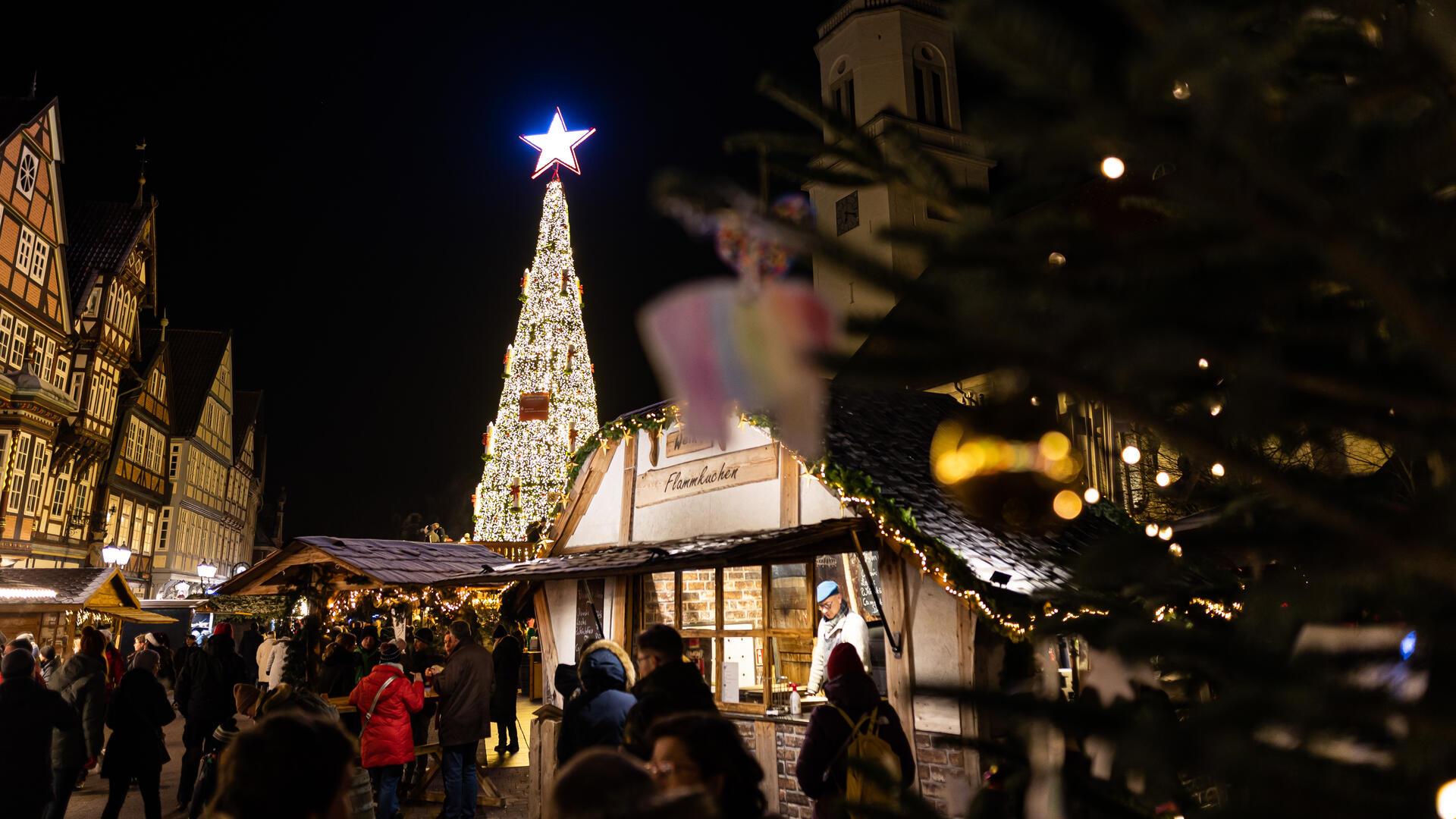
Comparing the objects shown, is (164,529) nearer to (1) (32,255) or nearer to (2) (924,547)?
(1) (32,255)

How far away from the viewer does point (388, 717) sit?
8.35m

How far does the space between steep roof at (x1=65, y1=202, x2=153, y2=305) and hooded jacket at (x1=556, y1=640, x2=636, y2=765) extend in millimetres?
33750

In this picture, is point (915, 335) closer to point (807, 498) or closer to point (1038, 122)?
point (1038, 122)

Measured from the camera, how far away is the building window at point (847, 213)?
27156mm

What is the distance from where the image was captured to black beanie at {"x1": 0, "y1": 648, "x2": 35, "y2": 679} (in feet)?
20.4

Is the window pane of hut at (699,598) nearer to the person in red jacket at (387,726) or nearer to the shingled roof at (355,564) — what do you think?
the shingled roof at (355,564)

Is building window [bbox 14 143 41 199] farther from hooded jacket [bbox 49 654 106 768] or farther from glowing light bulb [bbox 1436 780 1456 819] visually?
glowing light bulb [bbox 1436 780 1456 819]

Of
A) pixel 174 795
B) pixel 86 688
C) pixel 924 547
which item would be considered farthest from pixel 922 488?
pixel 174 795

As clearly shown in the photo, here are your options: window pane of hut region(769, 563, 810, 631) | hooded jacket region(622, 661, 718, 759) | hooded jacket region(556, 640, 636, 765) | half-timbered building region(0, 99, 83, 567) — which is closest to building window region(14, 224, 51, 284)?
half-timbered building region(0, 99, 83, 567)

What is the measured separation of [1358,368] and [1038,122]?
56cm

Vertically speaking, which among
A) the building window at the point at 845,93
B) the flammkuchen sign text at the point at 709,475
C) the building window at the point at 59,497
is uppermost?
the building window at the point at 845,93

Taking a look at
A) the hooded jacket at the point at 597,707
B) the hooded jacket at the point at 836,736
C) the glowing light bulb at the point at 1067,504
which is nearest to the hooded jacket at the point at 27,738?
the hooded jacket at the point at 597,707

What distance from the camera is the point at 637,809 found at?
2.03 metres

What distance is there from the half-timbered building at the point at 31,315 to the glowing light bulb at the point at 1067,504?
2747cm
